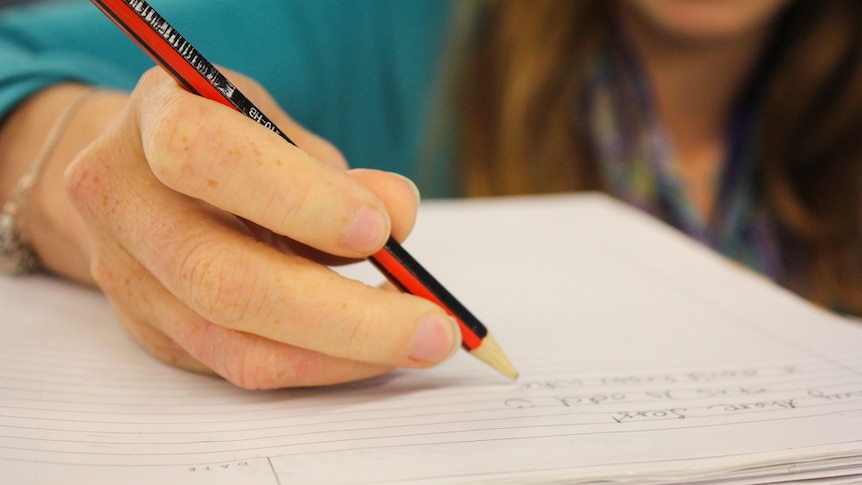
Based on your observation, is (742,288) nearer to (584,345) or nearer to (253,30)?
(584,345)

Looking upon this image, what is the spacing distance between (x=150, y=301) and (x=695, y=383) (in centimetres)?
21

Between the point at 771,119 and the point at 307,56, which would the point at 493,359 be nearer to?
the point at 307,56

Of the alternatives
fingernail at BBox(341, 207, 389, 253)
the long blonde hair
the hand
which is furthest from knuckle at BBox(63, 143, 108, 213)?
the long blonde hair

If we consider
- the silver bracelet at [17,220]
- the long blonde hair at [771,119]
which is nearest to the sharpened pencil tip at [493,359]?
the silver bracelet at [17,220]

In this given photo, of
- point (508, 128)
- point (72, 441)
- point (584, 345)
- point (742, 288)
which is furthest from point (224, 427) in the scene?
point (508, 128)

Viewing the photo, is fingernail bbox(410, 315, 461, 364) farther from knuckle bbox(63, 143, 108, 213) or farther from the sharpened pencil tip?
knuckle bbox(63, 143, 108, 213)

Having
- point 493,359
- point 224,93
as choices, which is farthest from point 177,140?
point 493,359

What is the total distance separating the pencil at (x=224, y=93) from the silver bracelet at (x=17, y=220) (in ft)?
0.60

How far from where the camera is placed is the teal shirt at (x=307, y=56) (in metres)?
0.32

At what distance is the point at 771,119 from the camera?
70 centimetres

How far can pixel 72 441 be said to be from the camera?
8.4 inches

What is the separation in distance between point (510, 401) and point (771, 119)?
0.58 meters

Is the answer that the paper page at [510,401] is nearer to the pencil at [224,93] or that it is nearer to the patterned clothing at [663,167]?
the pencil at [224,93]

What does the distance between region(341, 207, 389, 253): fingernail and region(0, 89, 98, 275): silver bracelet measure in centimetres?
22
